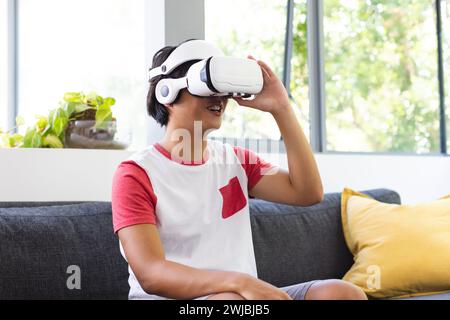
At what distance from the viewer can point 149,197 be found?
154 centimetres

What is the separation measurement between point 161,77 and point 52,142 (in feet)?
2.26

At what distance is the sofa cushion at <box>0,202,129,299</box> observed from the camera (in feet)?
5.73

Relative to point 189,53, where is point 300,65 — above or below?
above

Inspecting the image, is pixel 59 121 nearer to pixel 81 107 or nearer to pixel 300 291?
pixel 81 107

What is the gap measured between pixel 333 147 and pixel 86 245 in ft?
7.35

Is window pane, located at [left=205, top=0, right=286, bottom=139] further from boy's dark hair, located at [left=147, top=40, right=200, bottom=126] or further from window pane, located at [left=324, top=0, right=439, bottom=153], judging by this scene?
boy's dark hair, located at [left=147, top=40, right=200, bottom=126]

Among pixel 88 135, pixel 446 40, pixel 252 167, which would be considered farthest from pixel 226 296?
pixel 446 40

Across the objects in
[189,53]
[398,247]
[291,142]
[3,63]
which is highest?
[3,63]

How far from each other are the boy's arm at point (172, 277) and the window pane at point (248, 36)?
6.56ft

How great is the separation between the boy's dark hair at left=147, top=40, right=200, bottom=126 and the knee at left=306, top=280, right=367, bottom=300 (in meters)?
0.59

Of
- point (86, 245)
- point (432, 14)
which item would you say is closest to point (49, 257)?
point (86, 245)

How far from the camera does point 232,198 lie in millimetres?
1698

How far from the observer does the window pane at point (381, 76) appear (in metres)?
3.90

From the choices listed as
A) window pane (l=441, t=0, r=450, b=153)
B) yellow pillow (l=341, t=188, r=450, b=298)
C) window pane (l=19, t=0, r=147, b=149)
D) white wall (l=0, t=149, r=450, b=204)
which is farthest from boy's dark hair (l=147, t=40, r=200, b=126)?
window pane (l=441, t=0, r=450, b=153)
